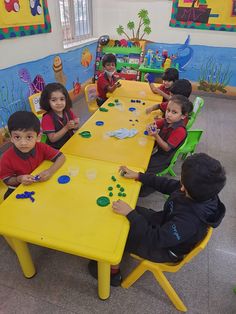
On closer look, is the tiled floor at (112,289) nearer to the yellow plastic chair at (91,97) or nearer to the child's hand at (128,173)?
the child's hand at (128,173)

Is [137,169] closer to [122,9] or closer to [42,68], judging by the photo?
[42,68]

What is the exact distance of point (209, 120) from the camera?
3.70m

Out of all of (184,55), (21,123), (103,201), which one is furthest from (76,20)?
(103,201)

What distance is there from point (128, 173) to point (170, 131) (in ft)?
2.23

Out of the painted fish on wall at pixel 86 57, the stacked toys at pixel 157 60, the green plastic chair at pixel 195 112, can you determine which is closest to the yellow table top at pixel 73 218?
the green plastic chair at pixel 195 112

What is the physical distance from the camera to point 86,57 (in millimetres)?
4281

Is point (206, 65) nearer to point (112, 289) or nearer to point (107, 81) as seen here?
point (107, 81)

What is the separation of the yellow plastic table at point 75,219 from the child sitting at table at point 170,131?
0.55m

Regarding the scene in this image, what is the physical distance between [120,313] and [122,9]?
15.4 feet

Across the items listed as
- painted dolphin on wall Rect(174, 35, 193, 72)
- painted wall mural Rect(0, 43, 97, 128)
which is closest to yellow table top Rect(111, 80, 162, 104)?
painted wall mural Rect(0, 43, 97, 128)

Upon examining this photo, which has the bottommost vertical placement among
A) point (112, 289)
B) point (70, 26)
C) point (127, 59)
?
point (112, 289)

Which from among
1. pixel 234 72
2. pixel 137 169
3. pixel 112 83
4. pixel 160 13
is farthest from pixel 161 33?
pixel 137 169

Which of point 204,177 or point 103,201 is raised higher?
point 204,177

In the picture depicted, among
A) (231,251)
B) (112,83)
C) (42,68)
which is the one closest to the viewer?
(231,251)
